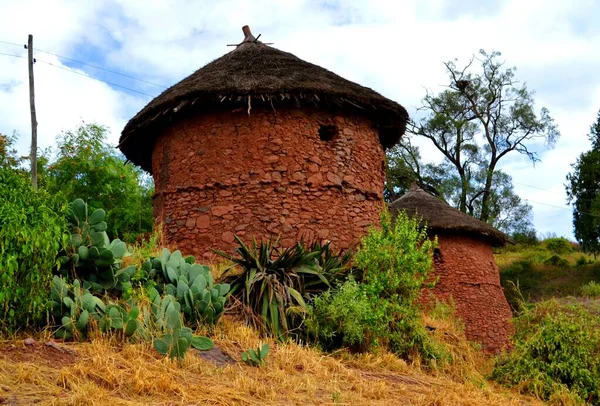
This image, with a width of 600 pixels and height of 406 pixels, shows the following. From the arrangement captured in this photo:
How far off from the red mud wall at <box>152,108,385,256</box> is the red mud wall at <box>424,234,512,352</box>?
4.90m

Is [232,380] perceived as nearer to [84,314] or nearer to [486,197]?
[84,314]

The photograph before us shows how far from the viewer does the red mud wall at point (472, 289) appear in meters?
16.2

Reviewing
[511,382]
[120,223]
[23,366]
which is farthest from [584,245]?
[23,366]

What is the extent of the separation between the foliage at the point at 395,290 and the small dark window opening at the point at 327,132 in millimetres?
3234

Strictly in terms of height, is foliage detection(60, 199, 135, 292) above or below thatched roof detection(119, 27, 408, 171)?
below

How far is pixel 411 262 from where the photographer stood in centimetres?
908

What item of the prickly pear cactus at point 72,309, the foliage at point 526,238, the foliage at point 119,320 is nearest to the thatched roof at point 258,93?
the foliage at point 119,320

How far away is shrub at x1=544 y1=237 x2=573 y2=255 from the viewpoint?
35.2m

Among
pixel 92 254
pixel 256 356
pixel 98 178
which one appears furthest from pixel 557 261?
pixel 92 254

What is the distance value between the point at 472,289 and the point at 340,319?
30.3 feet

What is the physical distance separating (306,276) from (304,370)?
7.50ft

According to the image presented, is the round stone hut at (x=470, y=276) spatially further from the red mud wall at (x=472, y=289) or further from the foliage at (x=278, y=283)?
the foliage at (x=278, y=283)

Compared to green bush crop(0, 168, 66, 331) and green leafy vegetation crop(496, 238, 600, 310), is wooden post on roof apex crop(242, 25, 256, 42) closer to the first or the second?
green bush crop(0, 168, 66, 331)

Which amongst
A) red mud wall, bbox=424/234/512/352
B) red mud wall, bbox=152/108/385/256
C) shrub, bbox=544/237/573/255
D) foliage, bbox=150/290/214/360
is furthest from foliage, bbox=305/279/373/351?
shrub, bbox=544/237/573/255
